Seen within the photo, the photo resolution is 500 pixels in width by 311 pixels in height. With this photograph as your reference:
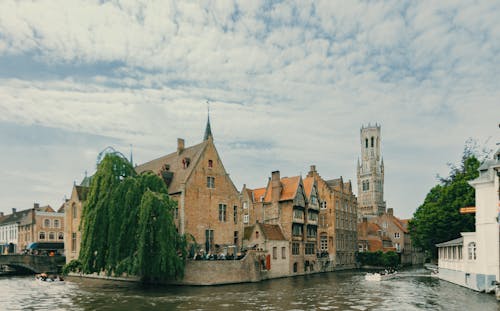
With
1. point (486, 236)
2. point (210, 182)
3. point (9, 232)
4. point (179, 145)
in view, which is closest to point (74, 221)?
point (179, 145)

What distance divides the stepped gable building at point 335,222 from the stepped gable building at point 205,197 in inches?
751

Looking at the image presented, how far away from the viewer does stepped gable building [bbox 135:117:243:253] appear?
54.8m

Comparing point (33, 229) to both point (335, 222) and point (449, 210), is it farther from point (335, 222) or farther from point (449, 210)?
point (449, 210)

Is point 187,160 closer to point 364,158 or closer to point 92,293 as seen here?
point 92,293

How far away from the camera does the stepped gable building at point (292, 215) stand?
6594 cm

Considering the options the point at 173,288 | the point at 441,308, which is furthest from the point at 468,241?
the point at 173,288

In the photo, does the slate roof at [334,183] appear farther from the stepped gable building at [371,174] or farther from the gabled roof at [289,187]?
the stepped gable building at [371,174]

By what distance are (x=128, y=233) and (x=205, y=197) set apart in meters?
13.5

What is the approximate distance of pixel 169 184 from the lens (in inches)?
2311

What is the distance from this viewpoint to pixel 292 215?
6588cm

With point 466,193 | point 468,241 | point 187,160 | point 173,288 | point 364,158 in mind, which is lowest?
point 173,288

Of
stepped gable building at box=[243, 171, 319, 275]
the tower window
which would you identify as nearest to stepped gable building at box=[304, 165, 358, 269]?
stepped gable building at box=[243, 171, 319, 275]

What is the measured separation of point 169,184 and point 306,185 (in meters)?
23.1

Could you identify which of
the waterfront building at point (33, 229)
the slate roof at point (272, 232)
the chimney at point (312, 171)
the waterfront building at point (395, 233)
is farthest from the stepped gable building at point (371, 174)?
the slate roof at point (272, 232)
